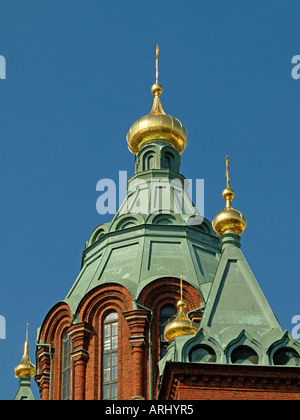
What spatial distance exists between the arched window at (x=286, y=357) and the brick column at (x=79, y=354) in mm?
9838

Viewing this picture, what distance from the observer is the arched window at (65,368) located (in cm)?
3934

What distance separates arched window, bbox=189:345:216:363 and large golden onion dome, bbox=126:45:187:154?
17593mm

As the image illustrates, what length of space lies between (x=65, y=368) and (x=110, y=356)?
202 cm

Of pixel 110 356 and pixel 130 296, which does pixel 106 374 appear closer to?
pixel 110 356

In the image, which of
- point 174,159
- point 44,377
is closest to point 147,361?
point 44,377

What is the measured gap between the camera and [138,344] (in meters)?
37.8

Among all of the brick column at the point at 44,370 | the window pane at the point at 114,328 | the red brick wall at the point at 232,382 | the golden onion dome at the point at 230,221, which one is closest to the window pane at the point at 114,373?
the window pane at the point at 114,328

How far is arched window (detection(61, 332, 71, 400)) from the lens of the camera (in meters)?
39.3

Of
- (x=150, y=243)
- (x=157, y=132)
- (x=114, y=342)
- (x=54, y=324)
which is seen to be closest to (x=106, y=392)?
(x=114, y=342)

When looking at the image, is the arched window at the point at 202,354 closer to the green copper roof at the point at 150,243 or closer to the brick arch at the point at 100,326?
the brick arch at the point at 100,326

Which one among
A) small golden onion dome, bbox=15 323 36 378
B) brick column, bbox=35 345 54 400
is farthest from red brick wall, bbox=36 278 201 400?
small golden onion dome, bbox=15 323 36 378

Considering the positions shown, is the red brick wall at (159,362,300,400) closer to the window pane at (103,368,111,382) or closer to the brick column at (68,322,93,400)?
the window pane at (103,368,111,382)
